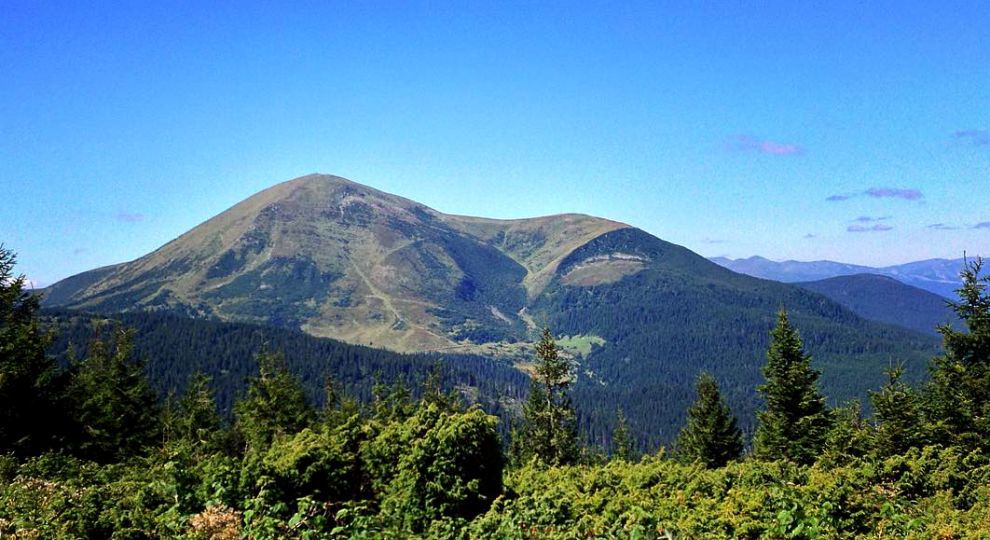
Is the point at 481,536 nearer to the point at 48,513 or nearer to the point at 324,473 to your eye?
the point at 324,473

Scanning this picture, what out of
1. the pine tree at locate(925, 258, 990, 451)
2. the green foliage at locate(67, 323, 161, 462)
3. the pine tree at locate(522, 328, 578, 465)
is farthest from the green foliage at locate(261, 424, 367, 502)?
the pine tree at locate(522, 328, 578, 465)

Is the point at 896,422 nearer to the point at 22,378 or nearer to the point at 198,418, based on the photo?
the point at 22,378

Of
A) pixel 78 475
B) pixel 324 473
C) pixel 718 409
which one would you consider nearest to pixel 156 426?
pixel 78 475

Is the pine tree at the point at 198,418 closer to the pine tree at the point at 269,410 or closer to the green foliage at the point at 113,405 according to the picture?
the green foliage at the point at 113,405

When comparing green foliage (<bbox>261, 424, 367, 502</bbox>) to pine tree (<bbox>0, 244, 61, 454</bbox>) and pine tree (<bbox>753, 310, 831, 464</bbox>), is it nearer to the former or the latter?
pine tree (<bbox>0, 244, 61, 454</bbox>)

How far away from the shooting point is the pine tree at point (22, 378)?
31.6 m

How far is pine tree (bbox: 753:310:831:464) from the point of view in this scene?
40.1 metres

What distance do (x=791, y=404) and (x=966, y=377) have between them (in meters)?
10.2

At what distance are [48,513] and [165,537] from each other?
2.86 meters

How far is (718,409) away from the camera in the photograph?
2149 inches

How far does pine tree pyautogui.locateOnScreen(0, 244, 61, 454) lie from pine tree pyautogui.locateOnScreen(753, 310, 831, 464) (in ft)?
151

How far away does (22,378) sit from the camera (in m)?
32.8

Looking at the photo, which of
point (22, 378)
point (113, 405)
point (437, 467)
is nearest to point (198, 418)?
point (113, 405)

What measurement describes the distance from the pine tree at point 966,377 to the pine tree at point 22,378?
172 ft
